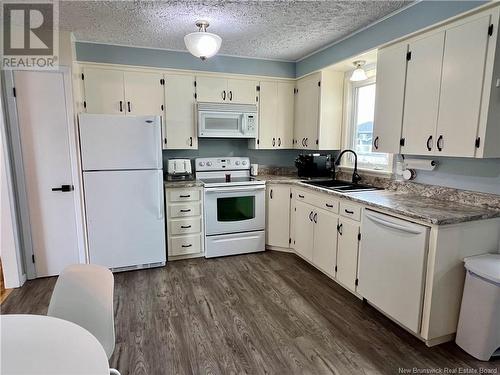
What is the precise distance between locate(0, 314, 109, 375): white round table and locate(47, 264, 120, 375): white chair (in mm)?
148

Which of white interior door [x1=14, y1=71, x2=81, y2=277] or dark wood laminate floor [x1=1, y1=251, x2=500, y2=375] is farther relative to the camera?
white interior door [x1=14, y1=71, x2=81, y2=277]

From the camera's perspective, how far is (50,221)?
3.02 meters

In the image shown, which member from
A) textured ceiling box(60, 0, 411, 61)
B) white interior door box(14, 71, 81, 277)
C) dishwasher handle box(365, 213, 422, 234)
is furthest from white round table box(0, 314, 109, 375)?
textured ceiling box(60, 0, 411, 61)

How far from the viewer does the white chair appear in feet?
4.32

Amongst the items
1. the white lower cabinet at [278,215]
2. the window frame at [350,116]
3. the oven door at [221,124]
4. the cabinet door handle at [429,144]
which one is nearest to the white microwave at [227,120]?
the oven door at [221,124]

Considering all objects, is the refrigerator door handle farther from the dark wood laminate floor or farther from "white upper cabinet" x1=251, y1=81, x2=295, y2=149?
"white upper cabinet" x1=251, y1=81, x2=295, y2=149

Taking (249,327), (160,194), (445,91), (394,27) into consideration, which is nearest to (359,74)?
(394,27)

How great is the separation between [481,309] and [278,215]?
7.16 ft

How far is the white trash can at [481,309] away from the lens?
1.81m

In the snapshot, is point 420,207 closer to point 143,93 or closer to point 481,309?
point 481,309

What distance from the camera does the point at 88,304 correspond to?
132 cm

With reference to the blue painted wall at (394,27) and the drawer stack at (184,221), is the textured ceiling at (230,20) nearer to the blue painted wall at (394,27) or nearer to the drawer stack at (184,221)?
the blue painted wall at (394,27)

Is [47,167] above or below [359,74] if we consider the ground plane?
below

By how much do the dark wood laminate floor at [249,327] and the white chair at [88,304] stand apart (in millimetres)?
674
